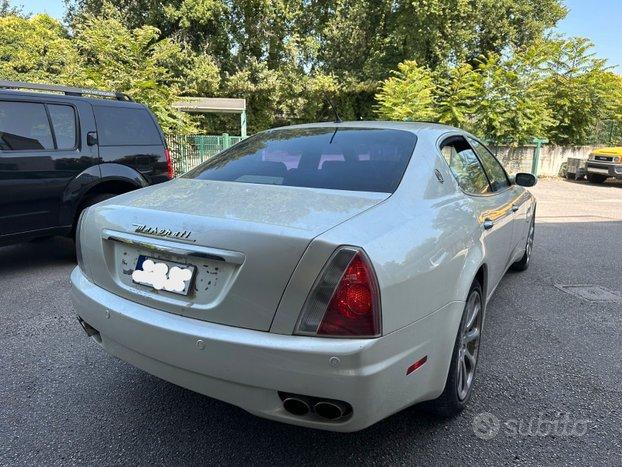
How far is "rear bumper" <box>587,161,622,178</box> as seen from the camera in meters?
15.6

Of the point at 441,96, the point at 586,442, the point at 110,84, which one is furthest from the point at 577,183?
the point at 586,442

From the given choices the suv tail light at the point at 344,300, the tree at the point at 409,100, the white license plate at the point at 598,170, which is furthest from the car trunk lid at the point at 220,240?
the white license plate at the point at 598,170

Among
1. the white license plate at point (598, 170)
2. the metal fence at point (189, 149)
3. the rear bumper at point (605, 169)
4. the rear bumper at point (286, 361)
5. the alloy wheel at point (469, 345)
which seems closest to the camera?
the rear bumper at point (286, 361)

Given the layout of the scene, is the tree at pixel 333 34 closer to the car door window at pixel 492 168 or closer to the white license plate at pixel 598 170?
the white license plate at pixel 598 170

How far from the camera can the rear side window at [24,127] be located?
452 cm

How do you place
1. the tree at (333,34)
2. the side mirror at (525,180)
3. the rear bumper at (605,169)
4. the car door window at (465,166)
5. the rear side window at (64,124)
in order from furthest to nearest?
the tree at (333,34)
the rear bumper at (605,169)
the rear side window at (64,124)
the side mirror at (525,180)
the car door window at (465,166)

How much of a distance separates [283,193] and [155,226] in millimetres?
620

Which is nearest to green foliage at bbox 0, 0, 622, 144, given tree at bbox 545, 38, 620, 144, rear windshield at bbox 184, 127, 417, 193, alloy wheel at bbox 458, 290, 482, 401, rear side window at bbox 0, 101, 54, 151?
tree at bbox 545, 38, 620, 144

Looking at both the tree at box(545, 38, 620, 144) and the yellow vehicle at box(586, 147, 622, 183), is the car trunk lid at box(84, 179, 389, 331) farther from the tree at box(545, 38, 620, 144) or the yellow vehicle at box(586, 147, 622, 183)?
the tree at box(545, 38, 620, 144)

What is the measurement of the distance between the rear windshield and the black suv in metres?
2.54

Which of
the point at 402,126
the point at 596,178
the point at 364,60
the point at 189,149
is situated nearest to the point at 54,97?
the point at 402,126

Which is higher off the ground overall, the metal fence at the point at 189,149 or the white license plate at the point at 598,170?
the metal fence at the point at 189,149

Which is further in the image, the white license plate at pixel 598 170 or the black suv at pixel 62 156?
the white license plate at pixel 598 170

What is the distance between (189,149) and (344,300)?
13.1 metres
